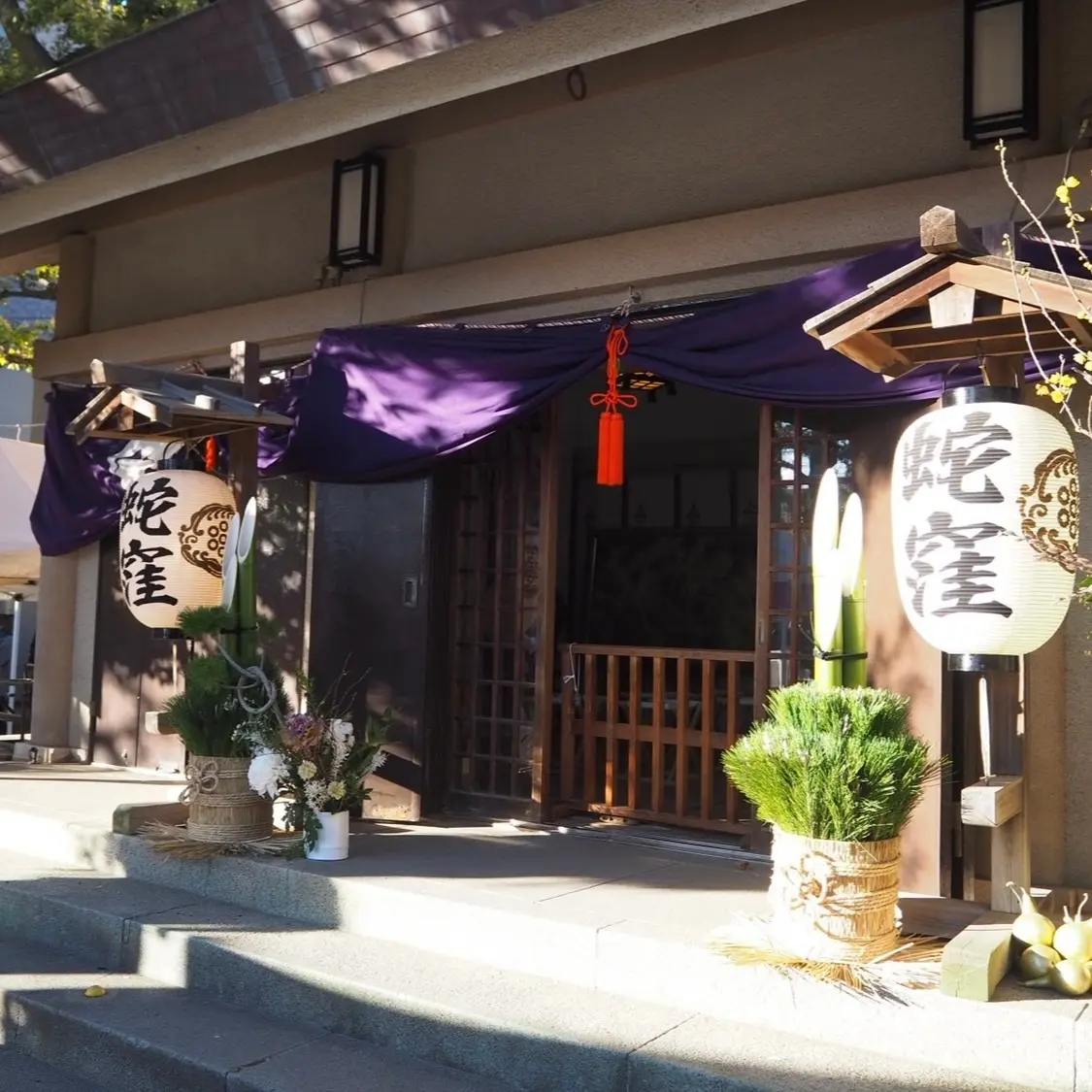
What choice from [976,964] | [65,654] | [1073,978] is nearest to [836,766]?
[976,964]

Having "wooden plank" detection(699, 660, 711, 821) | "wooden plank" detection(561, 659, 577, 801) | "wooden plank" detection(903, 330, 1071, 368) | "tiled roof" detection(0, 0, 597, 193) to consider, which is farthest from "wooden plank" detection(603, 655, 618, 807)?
"tiled roof" detection(0, 0, 597, 193)

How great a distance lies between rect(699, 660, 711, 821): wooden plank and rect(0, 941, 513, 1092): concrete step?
8.41 ft

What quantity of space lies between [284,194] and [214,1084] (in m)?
5.71

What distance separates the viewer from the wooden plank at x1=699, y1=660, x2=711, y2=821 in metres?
6.02

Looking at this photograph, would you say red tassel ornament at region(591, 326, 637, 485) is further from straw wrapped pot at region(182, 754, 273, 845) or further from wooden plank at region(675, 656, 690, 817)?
straw wrapped pot at region(182, 754, 273, 845)

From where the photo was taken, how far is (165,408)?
575 centimetres

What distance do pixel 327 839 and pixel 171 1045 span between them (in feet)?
4.30

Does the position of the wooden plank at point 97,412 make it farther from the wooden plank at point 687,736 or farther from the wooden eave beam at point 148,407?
the wooden plank at point 687,736

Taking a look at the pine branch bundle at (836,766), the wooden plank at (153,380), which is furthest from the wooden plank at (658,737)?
the wooden plank at (153,380)

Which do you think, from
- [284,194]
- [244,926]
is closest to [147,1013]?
[244,926]

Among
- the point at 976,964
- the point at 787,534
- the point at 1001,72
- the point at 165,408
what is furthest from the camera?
the point at 165,408

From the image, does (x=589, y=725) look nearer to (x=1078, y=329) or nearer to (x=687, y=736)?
(x=687, y=736)

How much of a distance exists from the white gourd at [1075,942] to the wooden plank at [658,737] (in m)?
→ 2.83

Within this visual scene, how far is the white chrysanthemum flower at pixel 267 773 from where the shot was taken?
5.22 m
